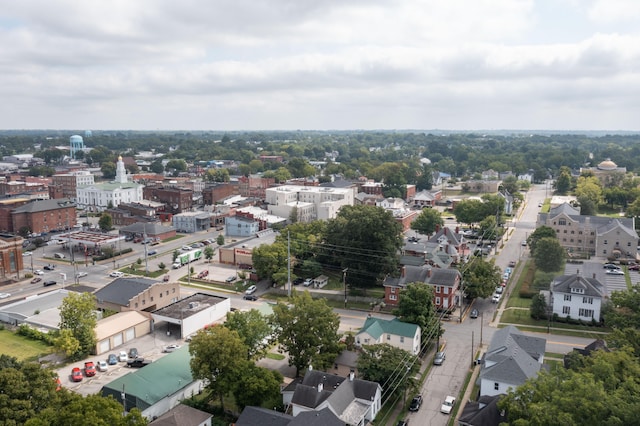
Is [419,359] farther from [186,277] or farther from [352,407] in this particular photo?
[186,277]

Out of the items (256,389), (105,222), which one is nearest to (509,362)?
(256,389)

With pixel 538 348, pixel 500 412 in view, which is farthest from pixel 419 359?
pixel 500 412

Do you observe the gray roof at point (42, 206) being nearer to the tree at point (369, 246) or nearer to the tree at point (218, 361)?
the tree at point (369, 246)

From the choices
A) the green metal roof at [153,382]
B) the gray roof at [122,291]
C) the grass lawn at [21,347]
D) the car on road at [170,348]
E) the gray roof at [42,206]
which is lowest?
the grass lawn at [21,347]

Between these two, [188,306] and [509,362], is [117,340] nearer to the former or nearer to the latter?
[188,306]

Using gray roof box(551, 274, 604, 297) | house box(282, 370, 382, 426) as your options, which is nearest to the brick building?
gray roof box(551, 274, 604, 297)

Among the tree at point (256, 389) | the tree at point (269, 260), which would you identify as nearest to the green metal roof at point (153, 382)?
the tree at point (256, 389)
